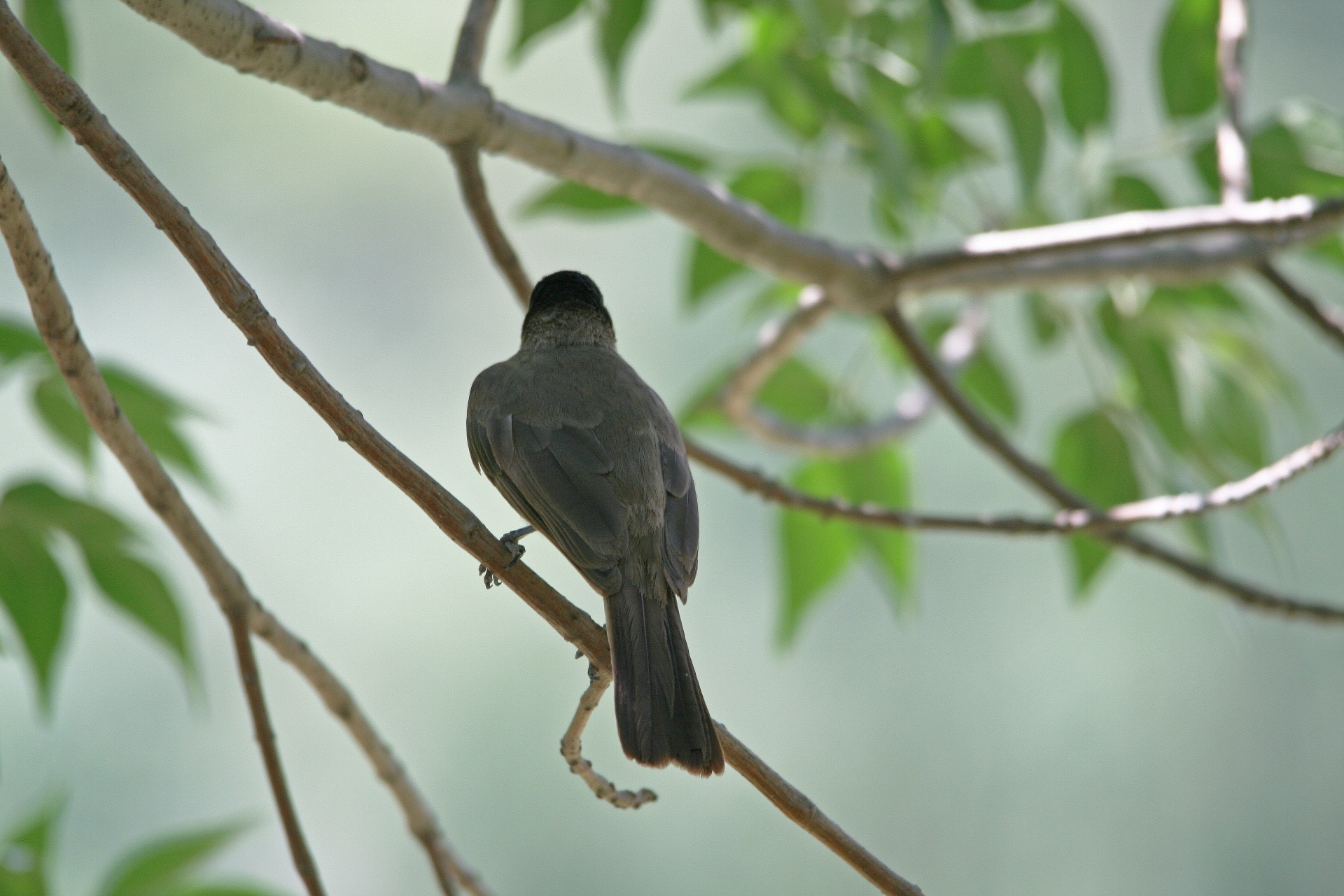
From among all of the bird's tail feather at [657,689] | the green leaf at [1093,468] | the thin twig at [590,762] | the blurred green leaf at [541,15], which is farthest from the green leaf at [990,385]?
the thin twig at [590,762]

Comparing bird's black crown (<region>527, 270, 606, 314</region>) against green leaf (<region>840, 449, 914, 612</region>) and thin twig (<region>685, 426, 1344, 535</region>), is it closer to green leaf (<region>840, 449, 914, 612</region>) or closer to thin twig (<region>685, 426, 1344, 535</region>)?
thin twig (<region>685, 426, 1344, 535</region>)

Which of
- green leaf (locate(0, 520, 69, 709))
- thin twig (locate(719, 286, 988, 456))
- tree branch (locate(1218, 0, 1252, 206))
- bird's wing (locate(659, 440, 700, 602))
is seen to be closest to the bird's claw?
bird's wing (locate(659, 440, 700, 602))

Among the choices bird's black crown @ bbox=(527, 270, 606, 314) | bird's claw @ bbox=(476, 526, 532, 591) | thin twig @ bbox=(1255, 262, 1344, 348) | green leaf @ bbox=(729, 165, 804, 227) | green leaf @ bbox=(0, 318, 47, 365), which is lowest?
bird's claw @ bbox=(476, 526, 532, 591)

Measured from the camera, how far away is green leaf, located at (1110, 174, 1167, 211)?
2.35m

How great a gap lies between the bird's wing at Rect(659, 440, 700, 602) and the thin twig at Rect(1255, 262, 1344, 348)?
112 cm

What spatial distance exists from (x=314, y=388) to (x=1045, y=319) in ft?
6.42

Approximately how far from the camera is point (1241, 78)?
2.16 m

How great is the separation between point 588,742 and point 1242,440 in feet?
5.65

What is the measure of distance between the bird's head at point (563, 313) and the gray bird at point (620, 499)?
9cm

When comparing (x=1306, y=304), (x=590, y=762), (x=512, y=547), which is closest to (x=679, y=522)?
(x=512, y=547)

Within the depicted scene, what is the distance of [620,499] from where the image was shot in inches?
62.2

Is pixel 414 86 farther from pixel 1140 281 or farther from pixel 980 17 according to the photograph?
pixel 1140 281

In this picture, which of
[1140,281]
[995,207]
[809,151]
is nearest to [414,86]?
[809,151]

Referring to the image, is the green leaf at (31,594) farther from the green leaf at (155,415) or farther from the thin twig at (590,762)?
the thin twig at (590,762)
